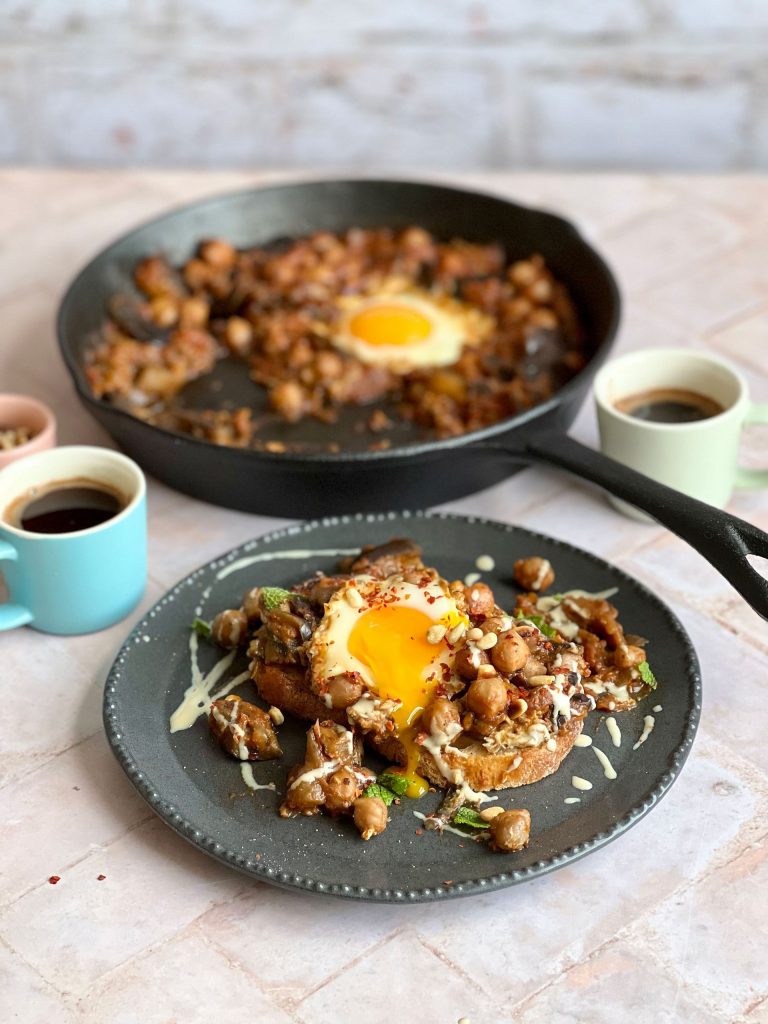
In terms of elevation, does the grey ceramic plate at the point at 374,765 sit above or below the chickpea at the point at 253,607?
below

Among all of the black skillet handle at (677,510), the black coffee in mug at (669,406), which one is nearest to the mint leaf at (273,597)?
the black skillet handle at (677,510)

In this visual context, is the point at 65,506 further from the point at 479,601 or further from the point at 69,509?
the point at 479,601

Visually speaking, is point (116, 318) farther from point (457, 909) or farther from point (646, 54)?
point (646, 54)

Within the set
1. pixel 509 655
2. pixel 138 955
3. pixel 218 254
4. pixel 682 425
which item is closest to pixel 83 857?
pixel 138 955

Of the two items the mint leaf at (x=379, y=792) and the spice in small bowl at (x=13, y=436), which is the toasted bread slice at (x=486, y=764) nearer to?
the mint leaf at (x=379, y=792)

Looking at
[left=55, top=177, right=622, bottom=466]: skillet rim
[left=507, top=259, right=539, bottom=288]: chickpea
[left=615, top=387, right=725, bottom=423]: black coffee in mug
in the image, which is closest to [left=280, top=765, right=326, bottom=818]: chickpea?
[left=55, top=177, right=622, bottom=466]: skillet rim

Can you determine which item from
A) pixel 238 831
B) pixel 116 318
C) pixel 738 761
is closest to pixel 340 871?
pixel 238 831
